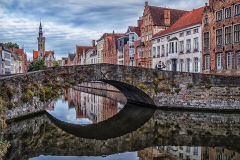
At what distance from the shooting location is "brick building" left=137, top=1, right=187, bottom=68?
110ft

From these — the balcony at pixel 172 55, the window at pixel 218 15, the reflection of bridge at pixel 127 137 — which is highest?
the window at pixel 218 15

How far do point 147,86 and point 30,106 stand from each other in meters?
7.33

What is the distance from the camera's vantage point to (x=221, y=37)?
23.7 meters

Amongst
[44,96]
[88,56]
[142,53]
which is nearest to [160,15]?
[142,53]

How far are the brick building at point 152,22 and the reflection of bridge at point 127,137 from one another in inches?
728

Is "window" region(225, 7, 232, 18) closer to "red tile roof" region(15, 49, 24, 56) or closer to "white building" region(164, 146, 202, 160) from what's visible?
"white building" region(164, 146, 202, 160)

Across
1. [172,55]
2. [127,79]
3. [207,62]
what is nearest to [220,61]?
A: [207,62]

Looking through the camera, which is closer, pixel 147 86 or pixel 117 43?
pixel 147 86

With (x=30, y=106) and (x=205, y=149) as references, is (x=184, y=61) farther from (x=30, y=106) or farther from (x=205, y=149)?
(x=205, y=149)

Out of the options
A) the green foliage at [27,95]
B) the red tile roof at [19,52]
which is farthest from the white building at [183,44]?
the red tile roof at [19,52]

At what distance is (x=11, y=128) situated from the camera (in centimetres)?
1392

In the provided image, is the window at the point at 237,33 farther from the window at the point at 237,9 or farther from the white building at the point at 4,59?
the white building at the point at 4,59

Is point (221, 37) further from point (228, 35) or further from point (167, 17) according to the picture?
point (167, 17)

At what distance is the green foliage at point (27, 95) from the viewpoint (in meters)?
16.6
